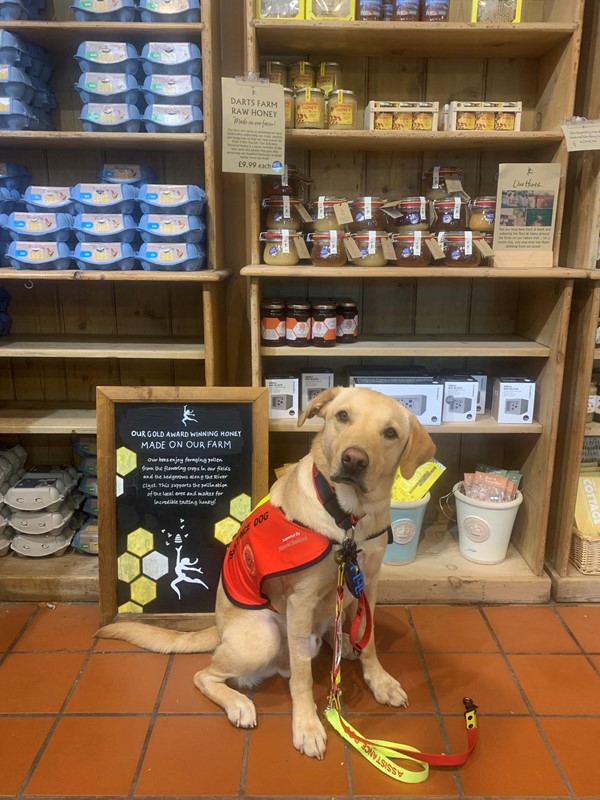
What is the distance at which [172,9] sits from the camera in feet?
6.81

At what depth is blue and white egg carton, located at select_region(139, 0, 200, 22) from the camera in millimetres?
2066

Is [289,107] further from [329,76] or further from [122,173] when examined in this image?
[122,173]

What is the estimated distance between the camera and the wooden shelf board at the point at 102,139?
2094mm

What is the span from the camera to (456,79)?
94.1 inches

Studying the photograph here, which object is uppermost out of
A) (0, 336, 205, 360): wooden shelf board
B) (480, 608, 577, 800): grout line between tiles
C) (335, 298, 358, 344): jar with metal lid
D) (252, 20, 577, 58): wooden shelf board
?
(252, 20, 577, 58): wooden shelf board

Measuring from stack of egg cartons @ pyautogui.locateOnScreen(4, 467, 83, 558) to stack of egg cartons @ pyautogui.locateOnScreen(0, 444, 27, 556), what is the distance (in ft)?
0.07

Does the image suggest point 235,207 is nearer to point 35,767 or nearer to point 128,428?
point 128,428

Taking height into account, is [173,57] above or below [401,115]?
above

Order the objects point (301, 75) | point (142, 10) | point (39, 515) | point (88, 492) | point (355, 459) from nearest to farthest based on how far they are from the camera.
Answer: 1. point (355, 459)
2. point (142, 10)
3. point (301, 75)
4. point (39, 515)
5. point (88, 492)

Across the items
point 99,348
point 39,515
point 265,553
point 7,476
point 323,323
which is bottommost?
point 39,515

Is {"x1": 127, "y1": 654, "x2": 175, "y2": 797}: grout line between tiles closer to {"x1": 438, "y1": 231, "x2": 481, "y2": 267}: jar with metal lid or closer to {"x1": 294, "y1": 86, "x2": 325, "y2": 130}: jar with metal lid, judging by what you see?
{"x1": 438, "y1": 231, "x2": 481, "y2": 267}: jar with metal lid

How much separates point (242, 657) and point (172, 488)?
26.4 inches

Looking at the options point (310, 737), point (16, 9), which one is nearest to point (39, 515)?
point (310, 737)

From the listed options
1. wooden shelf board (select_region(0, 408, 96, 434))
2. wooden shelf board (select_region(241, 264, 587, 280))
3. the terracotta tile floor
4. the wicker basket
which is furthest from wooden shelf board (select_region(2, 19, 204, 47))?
the wicker basket
